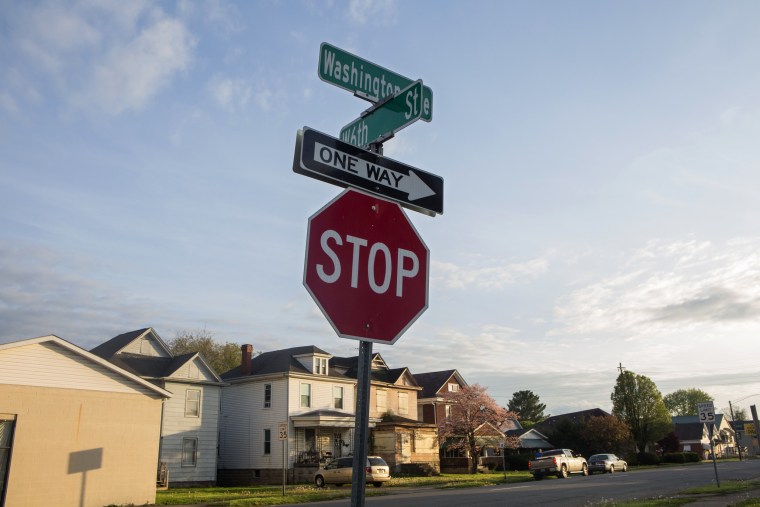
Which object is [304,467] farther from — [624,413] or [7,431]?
[624,413]

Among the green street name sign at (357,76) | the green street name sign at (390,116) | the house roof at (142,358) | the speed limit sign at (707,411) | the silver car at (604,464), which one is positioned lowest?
the silver car at (604,464)

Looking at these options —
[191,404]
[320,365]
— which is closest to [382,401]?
[320,365]

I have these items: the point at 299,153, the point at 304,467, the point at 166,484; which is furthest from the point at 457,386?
the point at 299,153

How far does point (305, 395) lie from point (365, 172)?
38240 millimetres

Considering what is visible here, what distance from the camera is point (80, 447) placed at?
2089 cm

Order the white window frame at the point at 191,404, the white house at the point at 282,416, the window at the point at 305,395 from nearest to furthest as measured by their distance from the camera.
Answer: the white window frame at the point at 191,404, the white house at the point at 282,416, the window at the point at 305,395

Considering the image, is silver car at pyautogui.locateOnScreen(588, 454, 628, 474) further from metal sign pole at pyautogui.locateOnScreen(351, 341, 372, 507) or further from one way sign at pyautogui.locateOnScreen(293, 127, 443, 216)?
metal sign pole at pyautogui.locateOnScreen(351, 341, 372, 507)

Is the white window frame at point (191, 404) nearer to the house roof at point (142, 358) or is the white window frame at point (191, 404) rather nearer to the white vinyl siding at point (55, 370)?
the house roof at point (142, 358)

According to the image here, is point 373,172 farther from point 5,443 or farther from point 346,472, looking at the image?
point 346,472

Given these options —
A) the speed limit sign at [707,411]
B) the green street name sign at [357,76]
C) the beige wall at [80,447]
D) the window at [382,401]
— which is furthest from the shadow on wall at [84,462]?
the window at [382,401]

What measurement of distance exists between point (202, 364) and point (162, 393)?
13.4m

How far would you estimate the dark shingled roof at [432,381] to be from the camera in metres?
56.2

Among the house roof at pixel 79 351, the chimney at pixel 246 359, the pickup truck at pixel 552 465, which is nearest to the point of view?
the house roof at pixel 79 351

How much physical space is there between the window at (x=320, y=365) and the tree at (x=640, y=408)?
3592cm
